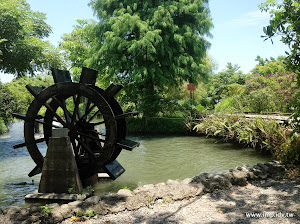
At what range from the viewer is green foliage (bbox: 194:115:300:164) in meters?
6.38

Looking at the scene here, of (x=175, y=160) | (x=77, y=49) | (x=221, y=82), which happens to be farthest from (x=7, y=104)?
(x=221, y=82)

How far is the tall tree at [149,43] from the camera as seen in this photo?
51.7 ft

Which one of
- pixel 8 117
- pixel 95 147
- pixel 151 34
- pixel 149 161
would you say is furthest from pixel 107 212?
pixel 8 117

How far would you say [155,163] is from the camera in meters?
9.32

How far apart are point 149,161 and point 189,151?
2.18m

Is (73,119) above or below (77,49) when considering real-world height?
below

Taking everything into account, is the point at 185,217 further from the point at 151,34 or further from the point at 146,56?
the point at 146,56

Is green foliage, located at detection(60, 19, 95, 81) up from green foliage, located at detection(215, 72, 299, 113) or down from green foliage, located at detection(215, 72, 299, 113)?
up

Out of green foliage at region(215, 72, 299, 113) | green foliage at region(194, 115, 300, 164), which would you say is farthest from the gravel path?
green foliage at region(215, 72, 299, 113)

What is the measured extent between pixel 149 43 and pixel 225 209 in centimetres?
1190

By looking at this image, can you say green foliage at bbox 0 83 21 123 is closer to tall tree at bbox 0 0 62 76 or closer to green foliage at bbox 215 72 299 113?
tall tree at bbox 0 0 62 76

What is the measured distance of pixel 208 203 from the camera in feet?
14.2

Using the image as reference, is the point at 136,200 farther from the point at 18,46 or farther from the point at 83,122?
the point at 18,46

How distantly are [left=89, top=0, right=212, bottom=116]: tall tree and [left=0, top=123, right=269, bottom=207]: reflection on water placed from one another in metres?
4.68
